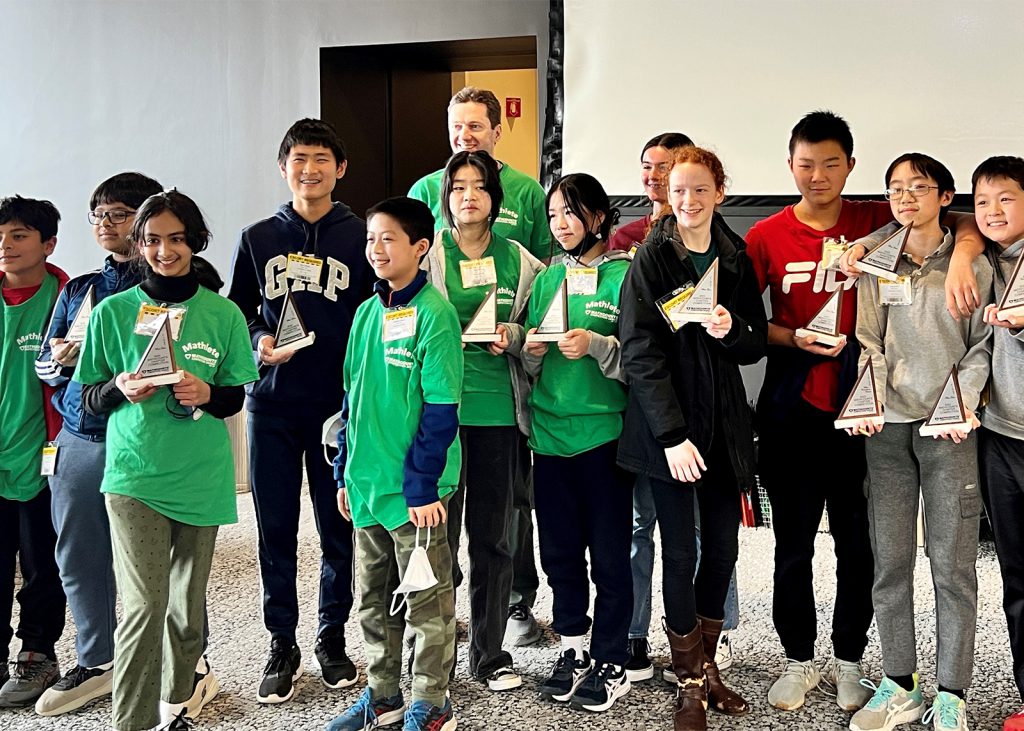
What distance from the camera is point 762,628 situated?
3090 millimetres

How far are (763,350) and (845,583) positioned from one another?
69 cm

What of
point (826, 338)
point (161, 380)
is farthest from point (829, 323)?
point (161, 380)

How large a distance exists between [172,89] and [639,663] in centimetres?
409

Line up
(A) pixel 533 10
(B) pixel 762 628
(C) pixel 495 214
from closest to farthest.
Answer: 1. (C) pixel 495 214
2. (B) pixel 762 628
3. (A) pixel 533 10

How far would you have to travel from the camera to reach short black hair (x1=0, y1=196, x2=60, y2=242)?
2.53 metres

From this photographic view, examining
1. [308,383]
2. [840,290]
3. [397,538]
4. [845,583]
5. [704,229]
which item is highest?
[704,229]

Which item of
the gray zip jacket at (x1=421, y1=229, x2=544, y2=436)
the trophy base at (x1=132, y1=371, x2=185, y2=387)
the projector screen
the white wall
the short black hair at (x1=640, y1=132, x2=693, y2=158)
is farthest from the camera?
the white wall

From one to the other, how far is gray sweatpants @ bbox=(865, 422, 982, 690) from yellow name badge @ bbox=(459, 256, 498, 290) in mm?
1058

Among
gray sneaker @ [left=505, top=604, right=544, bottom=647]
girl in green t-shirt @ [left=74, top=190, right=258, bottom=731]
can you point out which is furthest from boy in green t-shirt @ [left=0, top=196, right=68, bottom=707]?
gray sneaker @ [left=505, top=604, right=544, bottom=647]

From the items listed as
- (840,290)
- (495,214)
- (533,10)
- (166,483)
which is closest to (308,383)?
(166,483)

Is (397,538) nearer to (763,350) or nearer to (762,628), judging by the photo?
(763,350)

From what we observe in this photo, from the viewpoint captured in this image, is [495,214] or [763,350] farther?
[495,214]

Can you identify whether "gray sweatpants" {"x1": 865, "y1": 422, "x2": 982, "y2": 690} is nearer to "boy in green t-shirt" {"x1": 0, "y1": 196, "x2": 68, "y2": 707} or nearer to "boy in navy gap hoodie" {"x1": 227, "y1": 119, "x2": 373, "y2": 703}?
"boy in navy gap hoodie" {"x1": 227, "y1": 119, "x2": 373, "y2": 703}

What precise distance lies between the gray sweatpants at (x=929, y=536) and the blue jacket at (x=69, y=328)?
196 cm
